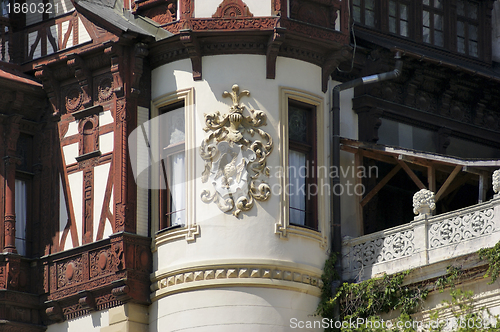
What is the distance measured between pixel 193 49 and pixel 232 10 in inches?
47.7

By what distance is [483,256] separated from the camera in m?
27.7

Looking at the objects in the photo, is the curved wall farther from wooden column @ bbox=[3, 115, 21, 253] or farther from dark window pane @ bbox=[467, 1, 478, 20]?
dark window pane @ bbox=[467, 1, 478, 20]

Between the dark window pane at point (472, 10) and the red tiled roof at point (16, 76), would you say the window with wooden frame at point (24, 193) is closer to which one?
the red tiled roof at point (16, 76)

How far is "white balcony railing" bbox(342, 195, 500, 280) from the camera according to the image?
2794cm

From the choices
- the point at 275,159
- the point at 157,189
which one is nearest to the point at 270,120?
the point at 275,159

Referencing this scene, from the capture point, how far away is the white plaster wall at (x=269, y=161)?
29.6 m

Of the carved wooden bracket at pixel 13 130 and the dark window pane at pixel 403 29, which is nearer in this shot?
the carved wooden bracket at pixel 13 130

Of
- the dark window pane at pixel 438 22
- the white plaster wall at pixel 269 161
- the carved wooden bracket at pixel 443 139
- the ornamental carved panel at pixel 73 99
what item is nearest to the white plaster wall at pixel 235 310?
the white plaster wall at pixel 269 161

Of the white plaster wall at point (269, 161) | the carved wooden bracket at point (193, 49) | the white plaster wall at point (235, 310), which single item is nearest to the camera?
the white plaster wall at point (235, 310)

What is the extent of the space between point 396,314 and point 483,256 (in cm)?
268

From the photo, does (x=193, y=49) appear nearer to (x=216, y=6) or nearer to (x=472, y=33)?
(x=216, y=6)

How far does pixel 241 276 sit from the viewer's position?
1155 inches

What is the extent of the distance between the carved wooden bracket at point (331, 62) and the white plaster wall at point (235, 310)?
198 inches

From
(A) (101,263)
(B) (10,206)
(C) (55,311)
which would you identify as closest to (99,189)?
(A) (101,263)
